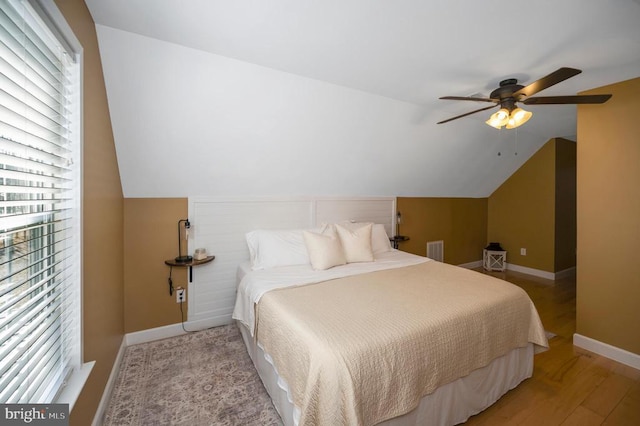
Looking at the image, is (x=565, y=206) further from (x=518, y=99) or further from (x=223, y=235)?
(x=223, y=235)

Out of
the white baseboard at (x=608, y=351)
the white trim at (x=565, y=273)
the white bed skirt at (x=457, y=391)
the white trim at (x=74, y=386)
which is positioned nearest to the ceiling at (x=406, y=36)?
the white trim at (x=74, y=386)

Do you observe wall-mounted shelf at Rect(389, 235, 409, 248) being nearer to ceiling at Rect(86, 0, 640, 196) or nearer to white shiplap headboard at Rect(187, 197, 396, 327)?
white shiplap headboard at Rect(187, 197, 396, 327)

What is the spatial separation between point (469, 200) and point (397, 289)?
12.5 feet

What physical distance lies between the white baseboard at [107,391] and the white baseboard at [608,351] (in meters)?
3.89

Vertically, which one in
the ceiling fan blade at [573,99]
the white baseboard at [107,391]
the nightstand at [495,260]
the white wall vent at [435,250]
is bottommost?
the white baseboard at [107,391]

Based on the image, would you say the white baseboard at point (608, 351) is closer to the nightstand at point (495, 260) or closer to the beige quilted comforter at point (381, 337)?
the beige quilted comforter at point (381, 337)

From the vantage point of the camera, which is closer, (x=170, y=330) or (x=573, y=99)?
(x=573, y=99)

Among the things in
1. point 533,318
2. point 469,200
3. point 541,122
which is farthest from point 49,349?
point 469,200

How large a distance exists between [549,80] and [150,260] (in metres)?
3.45

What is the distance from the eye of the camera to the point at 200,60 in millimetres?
1966

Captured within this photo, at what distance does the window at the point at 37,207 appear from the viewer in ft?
2.90

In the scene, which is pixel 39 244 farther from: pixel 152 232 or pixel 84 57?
pixel 152 232

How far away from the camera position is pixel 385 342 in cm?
135

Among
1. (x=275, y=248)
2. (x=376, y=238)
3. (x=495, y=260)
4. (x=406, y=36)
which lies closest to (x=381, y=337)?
(x=275, y=248)
